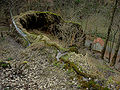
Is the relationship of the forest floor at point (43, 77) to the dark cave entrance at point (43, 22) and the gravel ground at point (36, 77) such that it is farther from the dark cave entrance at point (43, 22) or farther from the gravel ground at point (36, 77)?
the dark cave entrance at point (43, 22)

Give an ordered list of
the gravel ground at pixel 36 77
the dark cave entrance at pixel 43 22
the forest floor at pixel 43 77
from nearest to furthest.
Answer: the gravel ground at pixel 36 77
the forest floor at pixel 43 77
the dark cave entrance at pixel 43 22

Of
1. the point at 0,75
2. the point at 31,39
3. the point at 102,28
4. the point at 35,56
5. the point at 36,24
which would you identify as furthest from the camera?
the point at 102,28

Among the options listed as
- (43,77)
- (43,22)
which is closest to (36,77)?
(43,77)

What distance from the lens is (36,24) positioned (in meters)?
25.3

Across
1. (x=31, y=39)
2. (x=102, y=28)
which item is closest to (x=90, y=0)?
(x=102, y=28)

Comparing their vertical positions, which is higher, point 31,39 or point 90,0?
point 90,0

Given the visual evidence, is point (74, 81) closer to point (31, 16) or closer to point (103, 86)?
point (103, 86)

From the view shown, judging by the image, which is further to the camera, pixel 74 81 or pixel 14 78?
pixel 74 81

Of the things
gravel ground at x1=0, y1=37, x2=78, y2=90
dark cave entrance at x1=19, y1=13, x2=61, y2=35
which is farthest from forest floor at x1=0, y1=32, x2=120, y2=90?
dark cave entrance at x1=19, y1=13, x2=61, y2=35

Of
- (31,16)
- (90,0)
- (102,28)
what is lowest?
(102,28)

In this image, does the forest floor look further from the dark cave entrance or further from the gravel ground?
the dark cave entrance

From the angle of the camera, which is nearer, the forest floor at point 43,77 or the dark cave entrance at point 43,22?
the forest floor at point 43,77

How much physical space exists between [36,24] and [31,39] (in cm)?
1075

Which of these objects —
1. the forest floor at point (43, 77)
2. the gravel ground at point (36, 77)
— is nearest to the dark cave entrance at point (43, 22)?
the forest floor at point (43, 77)
